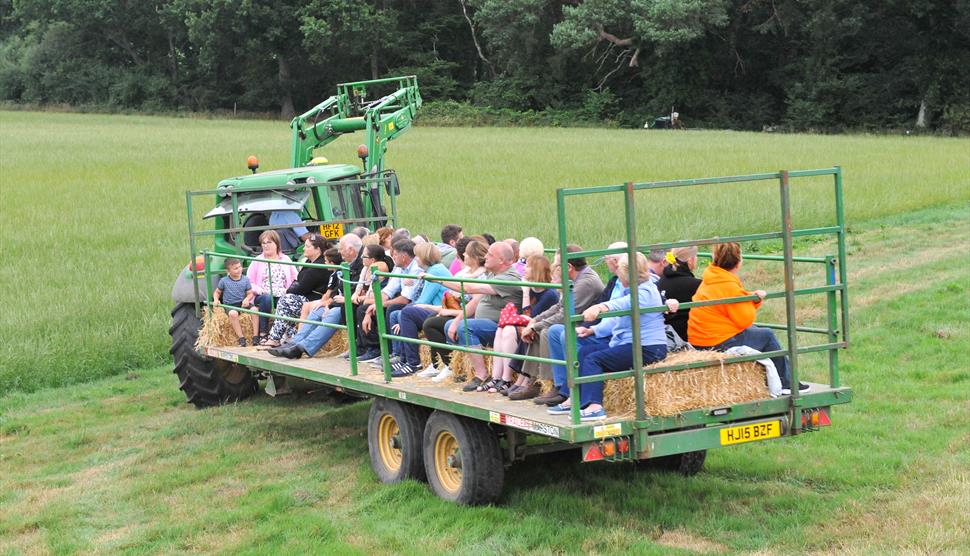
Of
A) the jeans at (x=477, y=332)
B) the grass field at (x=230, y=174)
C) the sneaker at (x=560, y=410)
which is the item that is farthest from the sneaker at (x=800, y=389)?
the grass field at (x=230, y=174)

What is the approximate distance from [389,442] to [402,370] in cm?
59

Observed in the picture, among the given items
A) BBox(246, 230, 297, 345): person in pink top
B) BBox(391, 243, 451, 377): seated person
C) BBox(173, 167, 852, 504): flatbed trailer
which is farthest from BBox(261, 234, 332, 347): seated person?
BBox(391, 243, 451, 377): seated person

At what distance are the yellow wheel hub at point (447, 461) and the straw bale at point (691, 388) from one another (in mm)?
1392

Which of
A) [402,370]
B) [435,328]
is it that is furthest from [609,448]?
[402,370]

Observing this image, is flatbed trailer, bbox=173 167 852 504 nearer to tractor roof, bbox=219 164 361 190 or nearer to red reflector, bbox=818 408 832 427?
red reflector, bbox=818 408 832 427

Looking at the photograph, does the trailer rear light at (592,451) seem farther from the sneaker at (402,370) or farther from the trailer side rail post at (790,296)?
the sneaker at (402,370)

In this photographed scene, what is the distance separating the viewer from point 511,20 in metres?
67.2

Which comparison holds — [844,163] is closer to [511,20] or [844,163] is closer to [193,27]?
[511,20]

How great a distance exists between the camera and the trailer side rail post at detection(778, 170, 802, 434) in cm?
769

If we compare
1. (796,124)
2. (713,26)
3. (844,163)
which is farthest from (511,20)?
(844,163)

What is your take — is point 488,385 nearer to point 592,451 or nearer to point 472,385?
point 472,385

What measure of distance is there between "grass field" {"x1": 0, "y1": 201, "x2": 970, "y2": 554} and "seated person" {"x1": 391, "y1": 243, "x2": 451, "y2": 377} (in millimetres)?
921

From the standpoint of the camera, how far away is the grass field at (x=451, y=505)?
7660 mm

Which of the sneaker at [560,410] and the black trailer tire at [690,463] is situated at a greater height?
the sneaker at [560,410]
